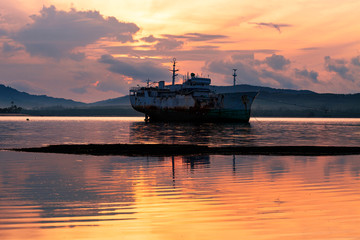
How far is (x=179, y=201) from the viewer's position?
589 inches

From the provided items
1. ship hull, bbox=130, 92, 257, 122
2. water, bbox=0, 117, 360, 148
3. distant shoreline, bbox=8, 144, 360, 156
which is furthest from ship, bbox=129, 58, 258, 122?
distant shoreline, bbox=8, 144, 360, 156

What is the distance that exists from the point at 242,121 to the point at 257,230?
121 metres

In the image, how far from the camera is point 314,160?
29250 millimetres

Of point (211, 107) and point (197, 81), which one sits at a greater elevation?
point (197, 81)

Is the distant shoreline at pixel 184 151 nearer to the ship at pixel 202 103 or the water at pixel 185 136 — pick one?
the water at pixel 185 136

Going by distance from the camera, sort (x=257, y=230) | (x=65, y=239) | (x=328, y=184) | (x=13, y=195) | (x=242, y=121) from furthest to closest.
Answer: (x=242, y=121)
(x=328, y=184)
(x=13, y=195)
(x=257, y=230)
(x=65, y=239)

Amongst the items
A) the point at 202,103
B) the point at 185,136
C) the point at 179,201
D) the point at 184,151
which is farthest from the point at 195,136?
the point at 202,103

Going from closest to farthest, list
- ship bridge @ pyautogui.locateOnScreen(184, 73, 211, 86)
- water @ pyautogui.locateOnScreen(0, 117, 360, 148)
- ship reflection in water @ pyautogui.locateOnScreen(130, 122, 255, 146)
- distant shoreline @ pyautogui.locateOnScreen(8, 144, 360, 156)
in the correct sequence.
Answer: distant shoreline @ pyautogui.locateOnScreen(8, 144, 360, 156)
water @ pyautogui.locateOnScreen(0, 117, 360, 148)
ship reflection in water @ pyautogui.locateOnScreen(130, 122, 255, 146)
ship bridge @ pyautogui.locateOnScreen(184, 73, 211, 86)

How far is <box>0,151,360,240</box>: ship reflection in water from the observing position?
11.1m

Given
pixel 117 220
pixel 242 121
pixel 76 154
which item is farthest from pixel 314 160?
pixel 242 121

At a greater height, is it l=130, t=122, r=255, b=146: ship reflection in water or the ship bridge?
the ship bridge

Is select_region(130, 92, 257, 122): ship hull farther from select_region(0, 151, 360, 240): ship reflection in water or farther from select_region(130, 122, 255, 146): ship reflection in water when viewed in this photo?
select_region(0, 151, 360, 240): ship reflection in water

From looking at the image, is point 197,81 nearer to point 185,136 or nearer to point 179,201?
point 185,136

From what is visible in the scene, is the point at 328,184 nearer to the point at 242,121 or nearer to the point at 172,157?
the point at 172,157
